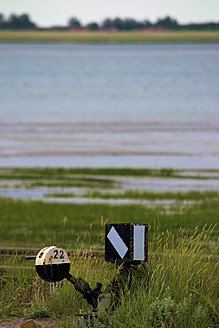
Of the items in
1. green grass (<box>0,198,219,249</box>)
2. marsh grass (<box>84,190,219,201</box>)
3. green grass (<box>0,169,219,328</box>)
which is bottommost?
marsh grass (<box>84,190,219,201</box>)

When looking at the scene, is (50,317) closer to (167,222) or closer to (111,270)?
(111,270)

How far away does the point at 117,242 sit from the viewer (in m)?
6.18

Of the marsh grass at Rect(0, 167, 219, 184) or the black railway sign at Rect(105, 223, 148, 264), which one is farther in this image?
the marsh grass at Rect(0, 167, 219, 184)

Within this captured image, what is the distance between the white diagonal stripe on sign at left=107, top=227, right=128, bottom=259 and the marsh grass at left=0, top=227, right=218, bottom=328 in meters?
0.30

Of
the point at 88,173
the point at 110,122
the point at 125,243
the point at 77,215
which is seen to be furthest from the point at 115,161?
the point at 110,122

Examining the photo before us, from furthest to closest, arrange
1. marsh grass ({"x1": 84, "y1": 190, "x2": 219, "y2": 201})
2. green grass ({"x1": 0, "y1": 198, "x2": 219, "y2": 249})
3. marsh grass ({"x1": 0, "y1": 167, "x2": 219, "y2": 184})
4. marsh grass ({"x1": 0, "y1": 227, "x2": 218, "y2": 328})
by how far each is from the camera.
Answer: marsh grass ({"x1": 0, "y1": 167, "x2": 219, "y2": 184})
marsh grass ({"x1": 84, "y1": 190, "x2": 219, "y2": 201})
green grass ({"x1": 0, "y1": 198, "x2": 219, "y2": 249})
marsh grass ({"x1": 0, "y1": 227, "x2": 218, "y2": 328})

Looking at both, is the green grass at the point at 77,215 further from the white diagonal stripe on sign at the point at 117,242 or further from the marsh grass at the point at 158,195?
the white diagonal stripe on sign at the point at 117,242

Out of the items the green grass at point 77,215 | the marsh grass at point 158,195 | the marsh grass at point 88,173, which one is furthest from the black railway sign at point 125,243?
the marsh grass at point 88,173

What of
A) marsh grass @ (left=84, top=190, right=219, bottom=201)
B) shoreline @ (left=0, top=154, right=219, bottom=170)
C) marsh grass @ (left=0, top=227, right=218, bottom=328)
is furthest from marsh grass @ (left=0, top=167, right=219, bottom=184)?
marsh grass @ (left=0, top=227, right=218, bottom=328)

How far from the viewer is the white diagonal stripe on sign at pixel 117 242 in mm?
6146

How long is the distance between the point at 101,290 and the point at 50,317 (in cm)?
54

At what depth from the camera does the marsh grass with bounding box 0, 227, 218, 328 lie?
5926 mm

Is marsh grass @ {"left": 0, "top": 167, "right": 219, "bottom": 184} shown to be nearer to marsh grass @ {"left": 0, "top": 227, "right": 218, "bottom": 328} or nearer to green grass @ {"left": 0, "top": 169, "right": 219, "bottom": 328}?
green grass @ {"left": 0, "top": 169, "right": 219, "bottom": 328}

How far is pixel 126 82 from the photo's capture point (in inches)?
4626
